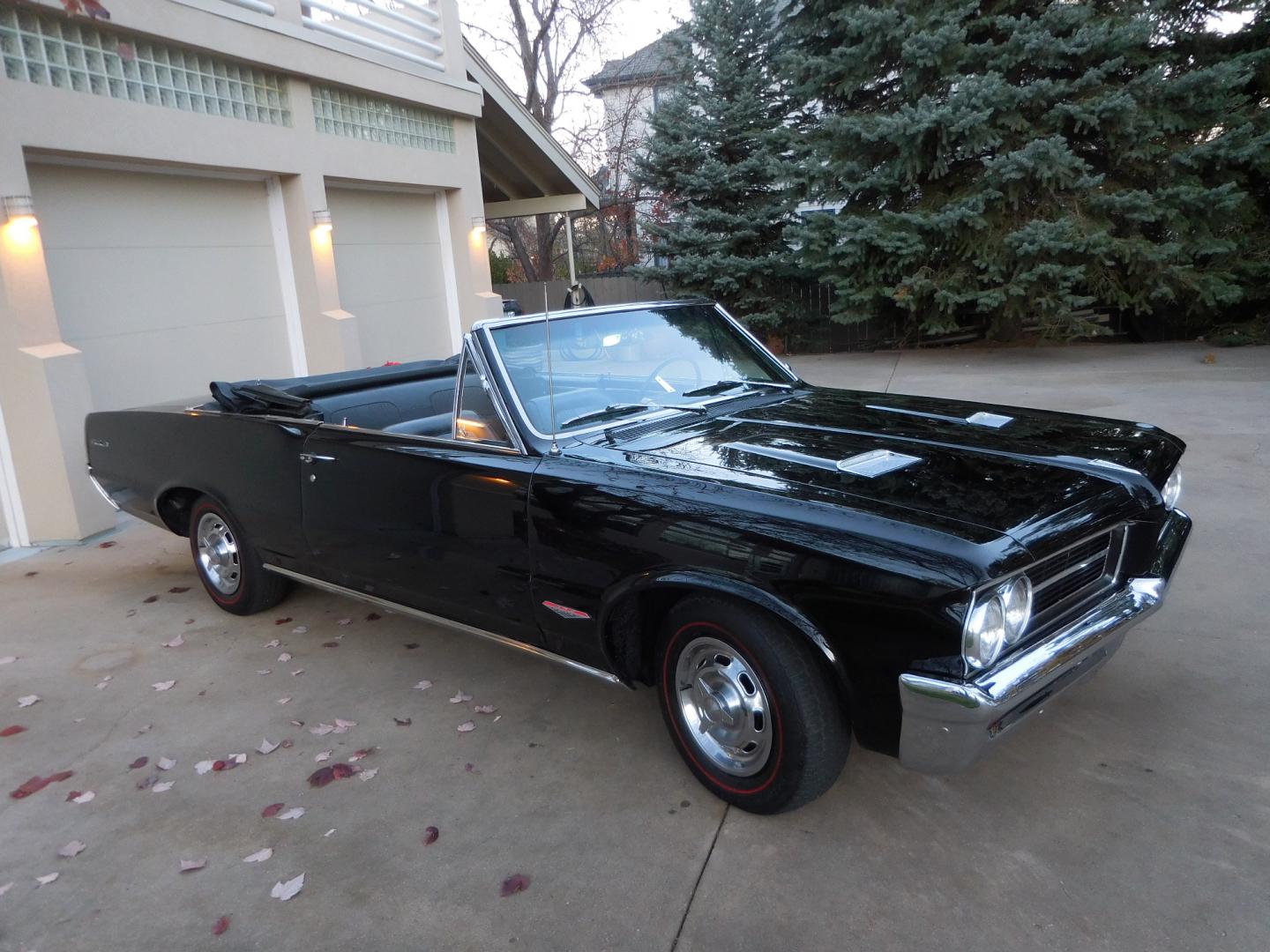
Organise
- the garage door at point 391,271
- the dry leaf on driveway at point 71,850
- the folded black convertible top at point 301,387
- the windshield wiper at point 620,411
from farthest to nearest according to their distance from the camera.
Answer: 1. the garage door at point 391,271
2. the folded black convertible top at point 301,387
3. the windshield wiper at point 620,411
4. the dry leaf on driveway at point 71,850

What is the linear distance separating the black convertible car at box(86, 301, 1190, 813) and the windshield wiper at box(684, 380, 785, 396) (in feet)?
0.09

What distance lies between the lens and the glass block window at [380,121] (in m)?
9.14

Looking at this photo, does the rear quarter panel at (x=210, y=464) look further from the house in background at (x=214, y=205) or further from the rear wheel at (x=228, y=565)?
the house in background at (x=214, y=205)

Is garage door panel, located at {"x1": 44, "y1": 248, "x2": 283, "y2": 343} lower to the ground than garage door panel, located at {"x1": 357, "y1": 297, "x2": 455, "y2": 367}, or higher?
higher

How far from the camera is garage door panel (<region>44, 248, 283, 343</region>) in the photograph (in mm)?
6730

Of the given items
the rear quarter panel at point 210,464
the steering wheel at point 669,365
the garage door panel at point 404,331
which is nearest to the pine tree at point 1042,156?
the garage door panel at point 404,331

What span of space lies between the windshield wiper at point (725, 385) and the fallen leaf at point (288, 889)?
2.34 m

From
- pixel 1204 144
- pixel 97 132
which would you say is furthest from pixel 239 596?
pixel 1204 144

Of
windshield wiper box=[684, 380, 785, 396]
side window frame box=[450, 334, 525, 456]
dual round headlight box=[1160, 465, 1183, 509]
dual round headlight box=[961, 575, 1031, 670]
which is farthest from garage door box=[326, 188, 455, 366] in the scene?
dual round headlight box=[961, 575, 1031, 670]

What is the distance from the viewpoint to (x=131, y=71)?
6.95m

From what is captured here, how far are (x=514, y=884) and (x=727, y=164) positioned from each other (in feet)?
48.9

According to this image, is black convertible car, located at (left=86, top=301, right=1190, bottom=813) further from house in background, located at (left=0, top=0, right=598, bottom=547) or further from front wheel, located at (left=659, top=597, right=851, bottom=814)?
house in background, located at (left=0, top=0, right=598, bottom=547)

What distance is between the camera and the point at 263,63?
8078mm

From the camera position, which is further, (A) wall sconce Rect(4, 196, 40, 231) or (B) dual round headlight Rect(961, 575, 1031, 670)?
(A) wall sconce Rect(4, 196, 40, 231)
